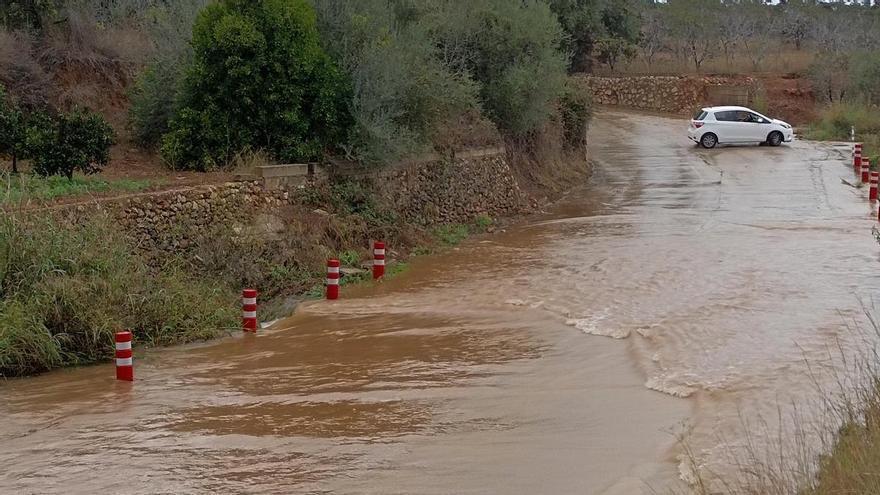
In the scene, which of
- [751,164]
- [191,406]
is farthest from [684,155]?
[191,406]

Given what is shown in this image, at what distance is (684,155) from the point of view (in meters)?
37.5

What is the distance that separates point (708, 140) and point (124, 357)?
31.5 m

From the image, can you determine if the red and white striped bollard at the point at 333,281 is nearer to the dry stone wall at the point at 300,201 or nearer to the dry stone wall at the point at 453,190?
the dry stone wall at the point at 300,201

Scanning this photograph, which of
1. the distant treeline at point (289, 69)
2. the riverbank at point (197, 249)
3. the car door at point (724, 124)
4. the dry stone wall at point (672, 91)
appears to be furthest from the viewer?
the dry stone wall at point (672, 91)

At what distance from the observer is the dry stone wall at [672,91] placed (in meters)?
50.6

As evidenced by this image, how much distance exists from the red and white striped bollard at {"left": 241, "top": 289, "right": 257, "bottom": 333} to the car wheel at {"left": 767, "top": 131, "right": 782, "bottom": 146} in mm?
29375

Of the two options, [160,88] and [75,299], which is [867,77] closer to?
[160,88]

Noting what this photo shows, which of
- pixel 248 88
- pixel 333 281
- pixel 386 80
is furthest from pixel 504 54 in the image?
pixel 333 281

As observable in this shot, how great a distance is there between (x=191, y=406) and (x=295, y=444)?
1896 millimetres

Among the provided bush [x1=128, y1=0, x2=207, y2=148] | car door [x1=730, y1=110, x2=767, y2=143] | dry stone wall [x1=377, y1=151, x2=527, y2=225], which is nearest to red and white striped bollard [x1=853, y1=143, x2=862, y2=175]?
car door [x1=730, y1=110, x2=767, y2=143]

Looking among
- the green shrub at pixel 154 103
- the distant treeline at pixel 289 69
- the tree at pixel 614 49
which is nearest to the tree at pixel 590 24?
the tree at pixel 614 49

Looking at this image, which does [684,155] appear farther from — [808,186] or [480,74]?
[480,74]

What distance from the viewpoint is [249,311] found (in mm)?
14367

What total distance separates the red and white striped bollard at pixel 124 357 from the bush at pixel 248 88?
7.94 meters
